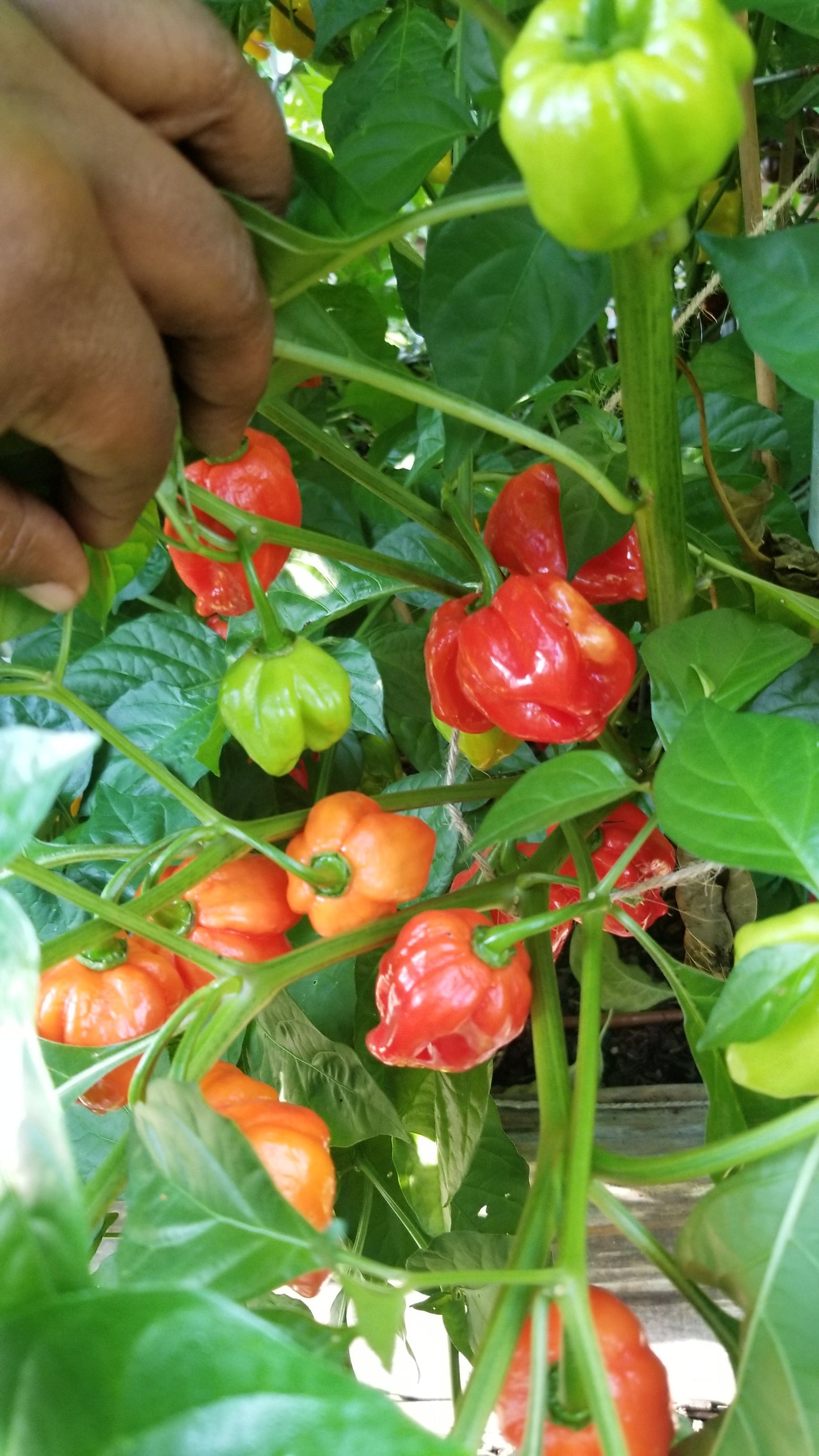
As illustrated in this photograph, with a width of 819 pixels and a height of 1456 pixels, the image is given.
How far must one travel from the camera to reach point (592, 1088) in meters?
0.43

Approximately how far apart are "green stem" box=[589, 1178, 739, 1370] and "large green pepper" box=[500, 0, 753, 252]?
1.15 ft

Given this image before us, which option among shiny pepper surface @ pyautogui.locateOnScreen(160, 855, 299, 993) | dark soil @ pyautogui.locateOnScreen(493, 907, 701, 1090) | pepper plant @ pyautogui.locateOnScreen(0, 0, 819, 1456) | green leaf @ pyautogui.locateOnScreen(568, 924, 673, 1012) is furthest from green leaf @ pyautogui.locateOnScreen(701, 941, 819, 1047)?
dark soil @ pyautogui.locateOnScreen(493, 907, 701, 1090)

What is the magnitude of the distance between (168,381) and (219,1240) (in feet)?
0.91

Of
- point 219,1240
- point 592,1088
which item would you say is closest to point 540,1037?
point 592,1088

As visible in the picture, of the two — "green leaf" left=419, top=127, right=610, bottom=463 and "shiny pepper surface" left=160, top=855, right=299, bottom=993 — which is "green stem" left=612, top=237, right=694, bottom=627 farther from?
"shiny pepper surface" left=160, top=855, right=299, bottom=993

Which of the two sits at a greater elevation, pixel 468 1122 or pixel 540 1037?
pixel 540 1037

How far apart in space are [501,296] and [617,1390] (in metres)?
0.45

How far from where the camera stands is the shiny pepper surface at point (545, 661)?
22.0 inches

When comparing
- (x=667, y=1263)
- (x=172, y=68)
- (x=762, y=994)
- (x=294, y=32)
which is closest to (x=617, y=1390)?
(x=667, y=1263)

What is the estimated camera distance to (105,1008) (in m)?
0.57

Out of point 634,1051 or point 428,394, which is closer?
point 428,394

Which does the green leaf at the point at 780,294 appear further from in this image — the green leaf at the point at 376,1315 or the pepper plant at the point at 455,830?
the green leaf at the point at 376,1315

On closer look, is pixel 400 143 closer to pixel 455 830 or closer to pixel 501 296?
pixel 501 296

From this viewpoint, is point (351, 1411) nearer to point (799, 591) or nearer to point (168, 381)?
point (168, 381)
